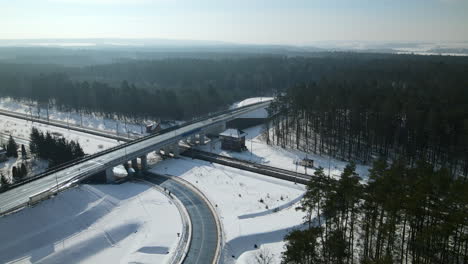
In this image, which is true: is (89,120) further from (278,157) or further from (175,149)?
(278,157)

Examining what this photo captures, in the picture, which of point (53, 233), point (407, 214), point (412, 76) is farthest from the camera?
point (412, 76)

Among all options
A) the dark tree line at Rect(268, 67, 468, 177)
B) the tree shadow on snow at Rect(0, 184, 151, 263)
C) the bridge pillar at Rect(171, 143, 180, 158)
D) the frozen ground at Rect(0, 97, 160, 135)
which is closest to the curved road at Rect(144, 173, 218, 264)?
the tree shadow on snow at Rect(0, 184, 151, 263)

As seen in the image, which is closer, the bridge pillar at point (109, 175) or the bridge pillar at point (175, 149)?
the bridge pillar at point (109, 175)

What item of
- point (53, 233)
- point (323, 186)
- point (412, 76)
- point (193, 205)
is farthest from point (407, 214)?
point (412, 76)

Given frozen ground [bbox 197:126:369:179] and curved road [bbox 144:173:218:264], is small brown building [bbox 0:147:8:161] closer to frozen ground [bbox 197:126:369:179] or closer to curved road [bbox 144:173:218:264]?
curved road [bbox 144:173:218:264]

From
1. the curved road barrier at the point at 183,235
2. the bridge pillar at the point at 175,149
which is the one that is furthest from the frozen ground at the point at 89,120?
the curved road barrier at the point at 183,235

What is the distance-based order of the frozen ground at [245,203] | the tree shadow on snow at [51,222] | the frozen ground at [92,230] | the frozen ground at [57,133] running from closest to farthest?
the frozen ground at [92,230] < the tree shadow on snow at [51,222] < the frozen ground at [245,203] < the frozen ground at [57,133]

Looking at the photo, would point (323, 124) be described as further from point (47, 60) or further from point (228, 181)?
point (47, 60)

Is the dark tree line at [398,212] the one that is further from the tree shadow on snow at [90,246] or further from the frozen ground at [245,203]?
the tree shadow on snow at [90,246]
